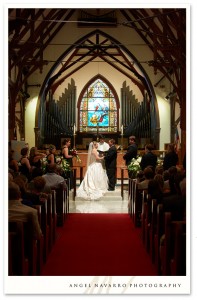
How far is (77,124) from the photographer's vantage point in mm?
23219

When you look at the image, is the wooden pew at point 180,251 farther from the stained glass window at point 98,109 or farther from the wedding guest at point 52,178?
the stained glass window at point 98,109

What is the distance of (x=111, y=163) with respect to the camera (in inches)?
525

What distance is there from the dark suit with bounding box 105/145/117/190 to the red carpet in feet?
13.7

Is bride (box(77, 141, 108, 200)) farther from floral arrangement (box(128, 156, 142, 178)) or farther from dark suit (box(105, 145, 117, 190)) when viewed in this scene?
dark suit (box(105, 145, 117, 190))

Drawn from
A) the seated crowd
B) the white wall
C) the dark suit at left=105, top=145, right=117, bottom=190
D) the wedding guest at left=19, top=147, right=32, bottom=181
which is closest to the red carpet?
the seated crowd

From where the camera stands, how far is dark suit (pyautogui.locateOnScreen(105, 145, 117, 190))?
43.4 feet

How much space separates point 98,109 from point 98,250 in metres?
17.9

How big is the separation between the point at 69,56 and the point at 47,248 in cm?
1579

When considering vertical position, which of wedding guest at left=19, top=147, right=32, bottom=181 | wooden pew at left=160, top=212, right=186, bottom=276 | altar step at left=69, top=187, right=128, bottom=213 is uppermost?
wedding guest at left=19, top=147, right=32, bottom=181

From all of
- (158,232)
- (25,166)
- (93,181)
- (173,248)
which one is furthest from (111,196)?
(173,248)
